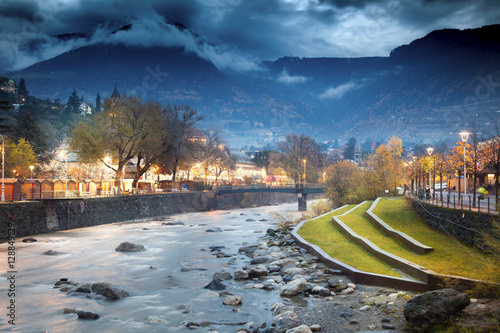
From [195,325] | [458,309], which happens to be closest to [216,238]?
[195,325]

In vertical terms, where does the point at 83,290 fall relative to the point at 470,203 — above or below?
below

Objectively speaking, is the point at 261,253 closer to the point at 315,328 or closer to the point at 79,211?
the point at 315,328

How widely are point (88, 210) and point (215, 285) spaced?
35542 millimetres

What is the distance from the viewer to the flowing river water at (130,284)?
16.6 metres

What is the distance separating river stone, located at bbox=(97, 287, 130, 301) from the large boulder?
13764 mm

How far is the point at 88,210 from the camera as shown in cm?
5153

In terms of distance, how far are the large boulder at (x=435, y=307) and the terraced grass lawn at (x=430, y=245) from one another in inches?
66.0

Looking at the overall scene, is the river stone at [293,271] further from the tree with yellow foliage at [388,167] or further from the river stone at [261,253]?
the tree with yellow foliage at [388,167]

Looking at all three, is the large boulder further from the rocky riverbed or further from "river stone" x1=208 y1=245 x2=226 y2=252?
"river stone" x1=208 y1=245 x2=226 y2=252

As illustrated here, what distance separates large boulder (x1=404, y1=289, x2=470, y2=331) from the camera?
12750 millimetres

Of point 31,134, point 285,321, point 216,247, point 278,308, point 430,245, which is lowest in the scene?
point 216,247

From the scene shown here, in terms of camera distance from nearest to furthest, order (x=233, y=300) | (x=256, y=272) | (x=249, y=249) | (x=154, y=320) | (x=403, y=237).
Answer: (x=154, y=320), (x=233, y=300), (x=256, y=272), (x=403, y=237), (x=249, y=249)

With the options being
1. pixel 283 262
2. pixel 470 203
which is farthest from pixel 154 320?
pixel 470 203

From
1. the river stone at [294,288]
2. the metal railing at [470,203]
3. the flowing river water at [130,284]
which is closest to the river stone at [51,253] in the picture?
the flowing river water at [130,284]
